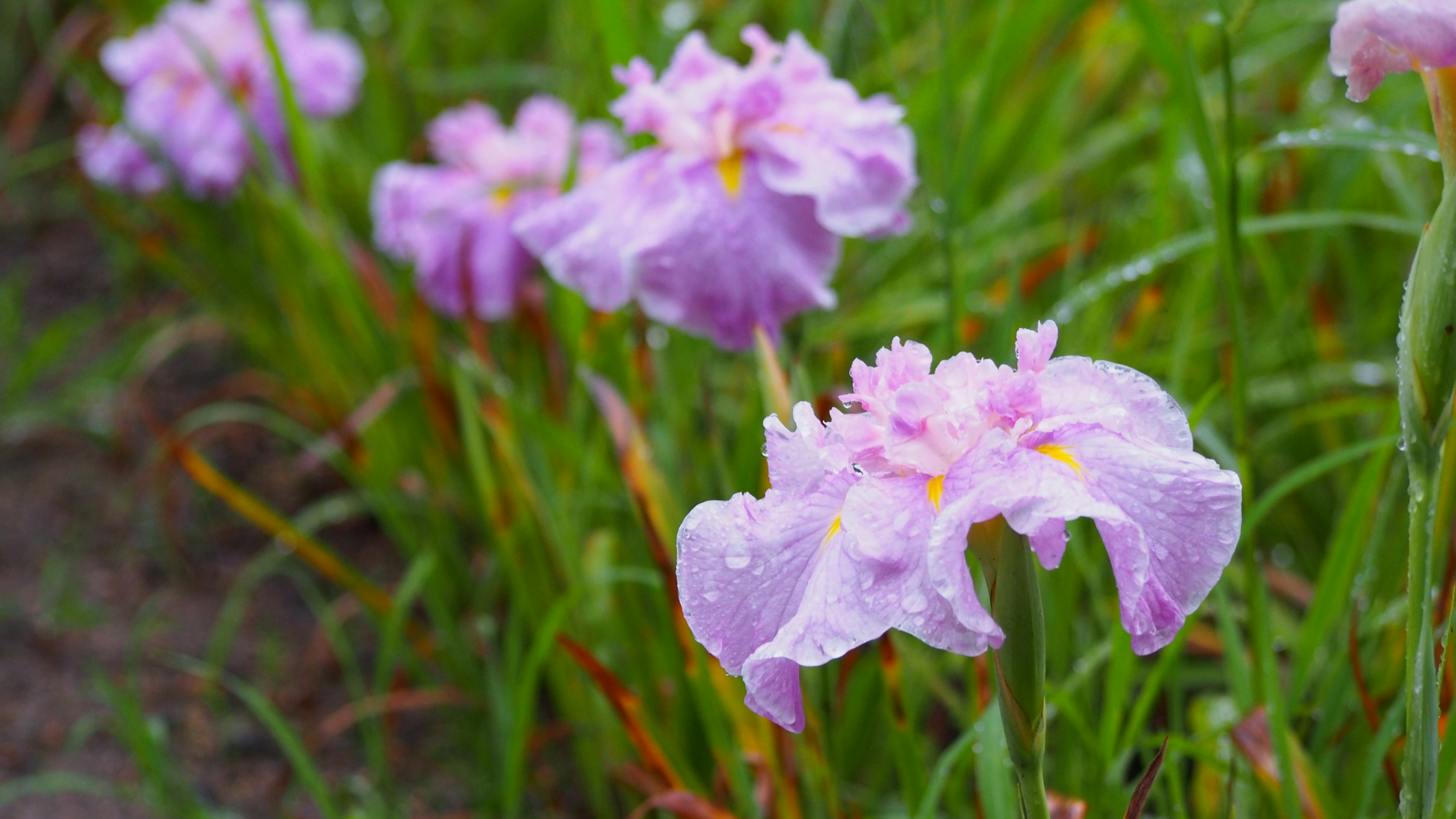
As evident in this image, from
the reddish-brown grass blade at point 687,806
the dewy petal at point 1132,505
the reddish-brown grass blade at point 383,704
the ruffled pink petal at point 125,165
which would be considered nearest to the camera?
the dewy petal at point 1132,505

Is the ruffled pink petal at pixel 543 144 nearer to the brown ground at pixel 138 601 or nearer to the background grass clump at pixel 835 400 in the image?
the background grass clump at pixel 835 400

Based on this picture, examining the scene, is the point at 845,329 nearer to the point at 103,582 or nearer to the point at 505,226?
the point at 505,226

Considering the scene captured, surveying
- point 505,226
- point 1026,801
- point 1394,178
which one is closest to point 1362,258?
point 1394,178

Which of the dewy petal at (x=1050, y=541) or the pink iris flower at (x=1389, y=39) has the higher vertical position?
the pink iris flower at (x=1389, y=39)

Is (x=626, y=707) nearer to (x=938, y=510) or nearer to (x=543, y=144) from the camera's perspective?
(x=938, y=510)

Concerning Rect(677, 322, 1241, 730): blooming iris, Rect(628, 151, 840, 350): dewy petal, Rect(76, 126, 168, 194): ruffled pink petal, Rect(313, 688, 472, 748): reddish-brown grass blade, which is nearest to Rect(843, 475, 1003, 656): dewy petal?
Rect(677, 322, 1241, 730): blooming iris

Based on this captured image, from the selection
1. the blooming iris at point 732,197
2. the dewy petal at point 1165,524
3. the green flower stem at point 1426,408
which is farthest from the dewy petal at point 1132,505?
the blooming iris at point 732,197

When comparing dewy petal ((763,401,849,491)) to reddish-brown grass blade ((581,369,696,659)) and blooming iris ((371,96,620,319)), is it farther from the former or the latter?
blooming iris ((371,96,620,319))
